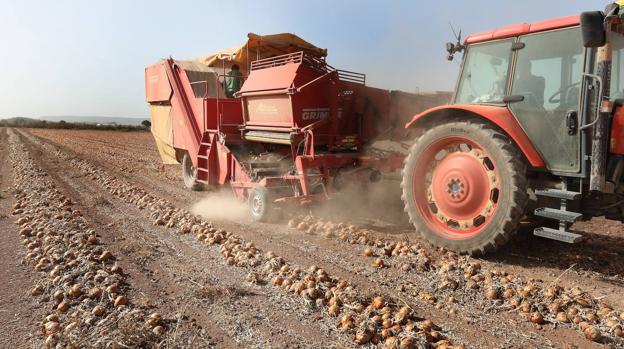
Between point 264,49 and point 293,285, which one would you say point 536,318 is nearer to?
point 293,285

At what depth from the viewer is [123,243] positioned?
195 inches

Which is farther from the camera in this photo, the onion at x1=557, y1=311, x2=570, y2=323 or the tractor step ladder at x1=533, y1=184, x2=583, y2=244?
the tractor step ladder at x1=533, y1=184, x2=583, y2=244

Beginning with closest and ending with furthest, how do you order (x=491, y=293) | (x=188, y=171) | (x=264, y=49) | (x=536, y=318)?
(x=536, y=318) < (x=491, y=293) < (x=264, y=49) < (x=188, y=171)

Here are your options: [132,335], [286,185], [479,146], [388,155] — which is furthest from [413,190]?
[132,335]

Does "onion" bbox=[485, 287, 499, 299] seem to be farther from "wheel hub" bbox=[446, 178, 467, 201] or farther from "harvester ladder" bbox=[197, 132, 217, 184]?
"harvester ladder" bbox=[197, 132, 217, 184]

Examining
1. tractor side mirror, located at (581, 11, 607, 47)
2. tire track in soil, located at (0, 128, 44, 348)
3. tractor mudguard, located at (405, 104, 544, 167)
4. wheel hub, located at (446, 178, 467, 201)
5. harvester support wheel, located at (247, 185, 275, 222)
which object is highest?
tractor side mirror, located at (581, 11, 607, 47)

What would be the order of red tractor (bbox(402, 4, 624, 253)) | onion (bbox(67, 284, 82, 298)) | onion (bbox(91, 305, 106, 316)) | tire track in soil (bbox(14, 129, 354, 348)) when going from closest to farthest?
tire track in soil (bbox(14, 129, 354, 348))
onion (bbox(91, 305, 106, 316))
onion (bbox(67, 284, 82, 298))
red tractor (bbox(402, 4, 624, 253))

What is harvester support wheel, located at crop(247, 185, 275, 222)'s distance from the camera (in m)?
6.05

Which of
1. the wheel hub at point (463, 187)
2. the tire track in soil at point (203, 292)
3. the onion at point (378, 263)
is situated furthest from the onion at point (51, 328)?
the wheel hub at point (463, 187)

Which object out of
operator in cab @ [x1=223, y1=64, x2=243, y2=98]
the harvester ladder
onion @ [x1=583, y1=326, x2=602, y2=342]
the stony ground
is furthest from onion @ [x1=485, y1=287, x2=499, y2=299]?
operator in cab @ [x1=223, y1=64, x2=243, y2=98]

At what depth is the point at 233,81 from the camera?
858 centimetres

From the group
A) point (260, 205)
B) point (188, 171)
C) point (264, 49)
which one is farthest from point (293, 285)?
point (188, 171)

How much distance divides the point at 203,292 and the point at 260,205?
278 cm

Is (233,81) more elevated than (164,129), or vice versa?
(233,81)
